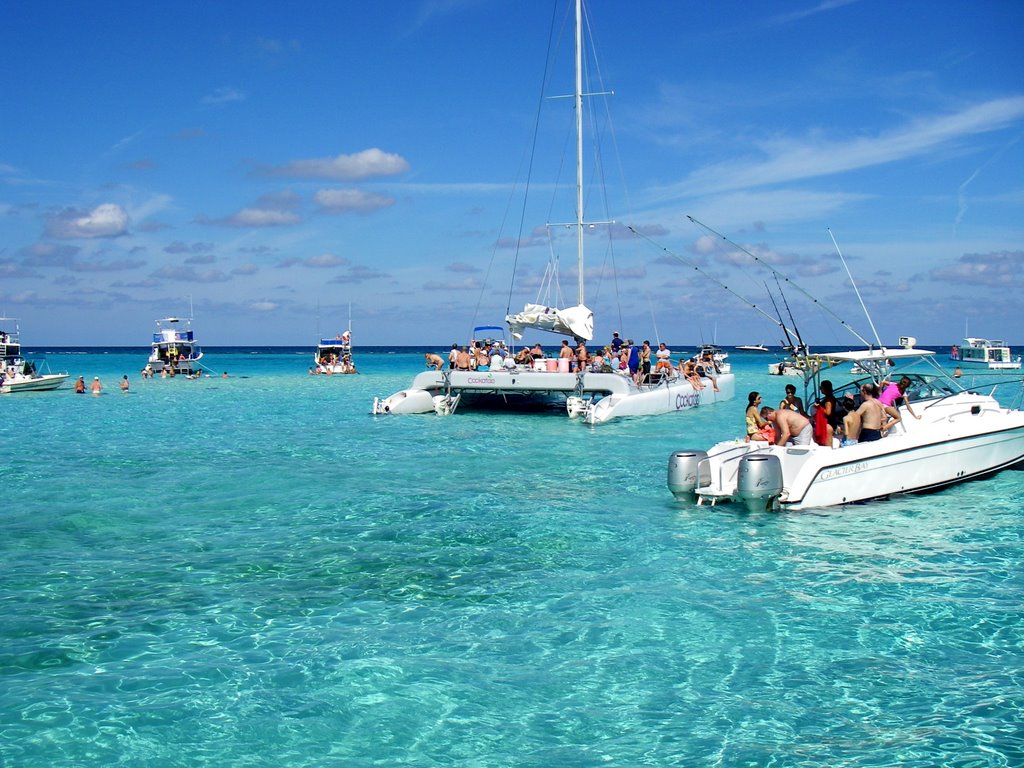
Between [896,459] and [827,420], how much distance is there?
1.12m

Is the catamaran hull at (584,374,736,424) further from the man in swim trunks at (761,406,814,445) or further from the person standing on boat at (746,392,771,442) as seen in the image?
the man in swim trunks at (761,406,814,445)

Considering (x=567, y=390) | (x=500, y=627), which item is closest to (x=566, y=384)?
(x=567, y=390)

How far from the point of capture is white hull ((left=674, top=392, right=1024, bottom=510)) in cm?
1128

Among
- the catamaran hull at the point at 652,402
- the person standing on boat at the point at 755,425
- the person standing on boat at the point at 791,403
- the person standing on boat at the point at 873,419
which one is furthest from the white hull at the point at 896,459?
the catamaran hull at the point at 652,402

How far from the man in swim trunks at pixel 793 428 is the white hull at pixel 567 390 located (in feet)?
36.3

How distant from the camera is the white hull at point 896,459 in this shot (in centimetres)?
1128

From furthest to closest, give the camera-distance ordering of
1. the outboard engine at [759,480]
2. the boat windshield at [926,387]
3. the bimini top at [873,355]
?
the boat windshield at [926,387] → the bimini top at [873,355] → the outboard engine at [759,480]

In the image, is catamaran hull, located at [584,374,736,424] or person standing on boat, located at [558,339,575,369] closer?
catamaran hull, located at [584,374,736,424]

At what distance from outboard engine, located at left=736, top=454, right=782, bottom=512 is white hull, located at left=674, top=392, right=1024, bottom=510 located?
44mm

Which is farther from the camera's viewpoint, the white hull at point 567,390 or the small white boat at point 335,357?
the small white boat at point 335,357

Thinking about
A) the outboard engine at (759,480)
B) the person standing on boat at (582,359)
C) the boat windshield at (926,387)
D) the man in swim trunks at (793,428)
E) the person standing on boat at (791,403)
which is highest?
the person standing on boat at (582,359)

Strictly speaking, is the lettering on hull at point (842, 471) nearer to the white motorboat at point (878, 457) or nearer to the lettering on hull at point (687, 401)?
the white motorboat at point (878, 457)

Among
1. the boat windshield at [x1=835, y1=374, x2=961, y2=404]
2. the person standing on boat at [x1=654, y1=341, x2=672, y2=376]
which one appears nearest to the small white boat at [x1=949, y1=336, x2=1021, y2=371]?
the person standing on boat at [x1=654, y1=341, x2=672, y2=376]

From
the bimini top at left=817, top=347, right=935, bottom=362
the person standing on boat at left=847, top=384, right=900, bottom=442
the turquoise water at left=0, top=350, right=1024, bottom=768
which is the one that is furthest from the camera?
the bimini top at left=817, top=347, right=935, bottom=362
